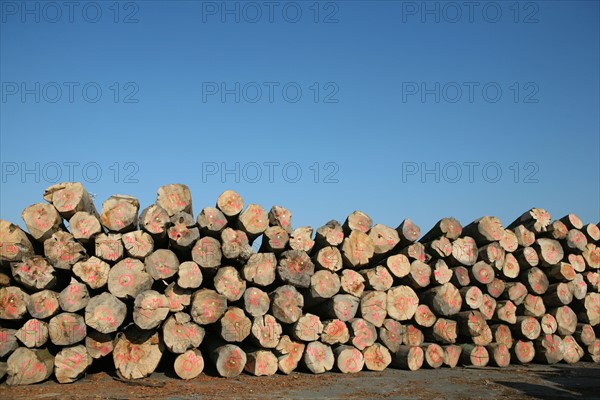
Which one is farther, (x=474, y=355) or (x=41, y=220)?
(x=474, y=355)

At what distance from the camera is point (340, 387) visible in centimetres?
622

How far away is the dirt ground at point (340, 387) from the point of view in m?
5.79

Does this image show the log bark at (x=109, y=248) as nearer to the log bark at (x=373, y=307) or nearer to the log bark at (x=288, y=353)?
the log bark at (x=288, y=353)

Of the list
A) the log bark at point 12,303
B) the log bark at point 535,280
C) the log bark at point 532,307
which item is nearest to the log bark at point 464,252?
the log bark at point 535,280

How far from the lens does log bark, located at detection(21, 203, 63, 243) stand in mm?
6334

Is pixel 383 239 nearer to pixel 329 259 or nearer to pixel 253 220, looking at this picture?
pixel 329 259

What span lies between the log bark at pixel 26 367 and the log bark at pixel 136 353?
758mm

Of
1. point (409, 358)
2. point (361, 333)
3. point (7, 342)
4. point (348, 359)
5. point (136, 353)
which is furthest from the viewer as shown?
point (409, 358)

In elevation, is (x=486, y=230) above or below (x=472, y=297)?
above

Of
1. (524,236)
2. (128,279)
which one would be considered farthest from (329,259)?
(524,236)

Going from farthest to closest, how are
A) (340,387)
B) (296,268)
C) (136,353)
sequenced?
(296,268) → (136,353) → (340,387)

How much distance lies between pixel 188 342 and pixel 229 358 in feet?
1.67

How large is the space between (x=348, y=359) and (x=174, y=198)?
2914 mm

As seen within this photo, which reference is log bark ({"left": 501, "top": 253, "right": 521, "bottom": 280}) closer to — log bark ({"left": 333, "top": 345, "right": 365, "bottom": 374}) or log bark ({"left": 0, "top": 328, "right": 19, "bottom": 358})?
log bark ({"left": 333, "top": 345, "right": 365, "bottom": 374})
